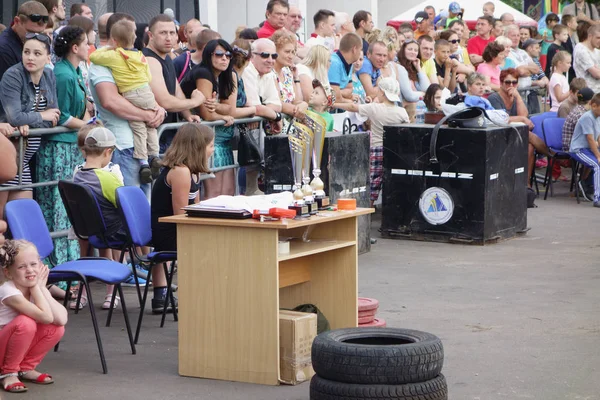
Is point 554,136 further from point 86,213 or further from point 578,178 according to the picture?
point 86,213

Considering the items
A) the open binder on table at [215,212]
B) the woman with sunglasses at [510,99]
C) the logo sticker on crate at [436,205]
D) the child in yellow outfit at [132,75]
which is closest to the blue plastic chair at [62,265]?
the open binder on table at [215,212]

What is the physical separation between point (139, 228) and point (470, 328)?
2496mm

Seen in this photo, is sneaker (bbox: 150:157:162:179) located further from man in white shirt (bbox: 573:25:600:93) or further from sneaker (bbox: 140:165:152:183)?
man in white shirt (bbox: 573:25:600:93)

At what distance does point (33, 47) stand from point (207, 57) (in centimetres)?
212

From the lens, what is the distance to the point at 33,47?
335 inches

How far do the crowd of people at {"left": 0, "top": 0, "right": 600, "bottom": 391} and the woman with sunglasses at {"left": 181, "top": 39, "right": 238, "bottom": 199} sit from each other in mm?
13

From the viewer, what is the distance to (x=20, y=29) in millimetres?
9000

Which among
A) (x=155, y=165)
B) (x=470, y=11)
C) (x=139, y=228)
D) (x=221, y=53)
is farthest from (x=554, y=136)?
(x=470, y=11)

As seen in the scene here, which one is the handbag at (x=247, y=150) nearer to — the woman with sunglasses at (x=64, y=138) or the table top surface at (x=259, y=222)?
the woman with sunglasses at (x=64, y=138)

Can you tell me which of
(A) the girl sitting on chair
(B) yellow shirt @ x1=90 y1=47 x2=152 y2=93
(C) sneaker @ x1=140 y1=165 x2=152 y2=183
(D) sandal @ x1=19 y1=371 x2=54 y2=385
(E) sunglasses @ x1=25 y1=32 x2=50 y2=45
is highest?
(E) sunglasses @ x1=25 y1=32 x2=50 y2=45

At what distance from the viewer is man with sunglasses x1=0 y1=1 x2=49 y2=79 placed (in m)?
8.95

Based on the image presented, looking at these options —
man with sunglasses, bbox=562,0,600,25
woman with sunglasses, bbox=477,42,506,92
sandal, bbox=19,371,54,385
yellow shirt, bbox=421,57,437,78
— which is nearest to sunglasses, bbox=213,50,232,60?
sandal, bbox=19,371,54,385

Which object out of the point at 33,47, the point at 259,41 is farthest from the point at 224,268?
the point at 259,41

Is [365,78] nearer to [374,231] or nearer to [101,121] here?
[374,231]
